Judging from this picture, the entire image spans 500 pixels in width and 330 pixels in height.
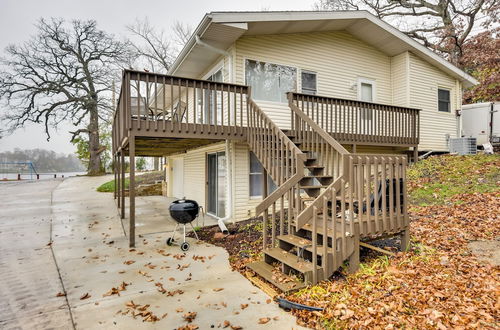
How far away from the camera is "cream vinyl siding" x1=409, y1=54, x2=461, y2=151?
36.0 ft

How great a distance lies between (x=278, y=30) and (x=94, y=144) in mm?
19608

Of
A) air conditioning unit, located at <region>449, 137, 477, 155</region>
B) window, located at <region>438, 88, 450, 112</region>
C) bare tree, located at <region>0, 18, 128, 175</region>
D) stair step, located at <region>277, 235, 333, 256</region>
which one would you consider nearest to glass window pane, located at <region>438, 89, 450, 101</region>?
window, located at <region>438, 88, 450, 112</region>

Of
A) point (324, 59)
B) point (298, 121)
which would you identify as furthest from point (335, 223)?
point (324, 59)

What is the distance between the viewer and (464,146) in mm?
11266

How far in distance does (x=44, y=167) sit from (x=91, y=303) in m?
30.1

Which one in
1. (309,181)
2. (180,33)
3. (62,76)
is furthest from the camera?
(180,33)

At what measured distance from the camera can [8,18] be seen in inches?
818

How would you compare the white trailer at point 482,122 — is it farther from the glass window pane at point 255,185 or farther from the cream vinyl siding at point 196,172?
the cream vinyl siding at point 196,172

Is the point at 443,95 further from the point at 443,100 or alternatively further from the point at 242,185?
the point at 242,185

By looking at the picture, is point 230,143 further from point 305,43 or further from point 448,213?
point 448,213

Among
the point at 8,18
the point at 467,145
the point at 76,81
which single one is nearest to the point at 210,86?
the point at 467,145

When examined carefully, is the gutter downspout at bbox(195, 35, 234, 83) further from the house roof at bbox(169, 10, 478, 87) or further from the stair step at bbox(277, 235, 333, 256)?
the stair step at bbox(277, 235, 333, 256)

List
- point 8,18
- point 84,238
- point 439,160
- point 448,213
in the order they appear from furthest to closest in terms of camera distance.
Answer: point 8,18
point 439,160
point 84,238
point 448,213

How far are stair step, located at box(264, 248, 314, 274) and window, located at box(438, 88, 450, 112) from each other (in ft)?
37.1
